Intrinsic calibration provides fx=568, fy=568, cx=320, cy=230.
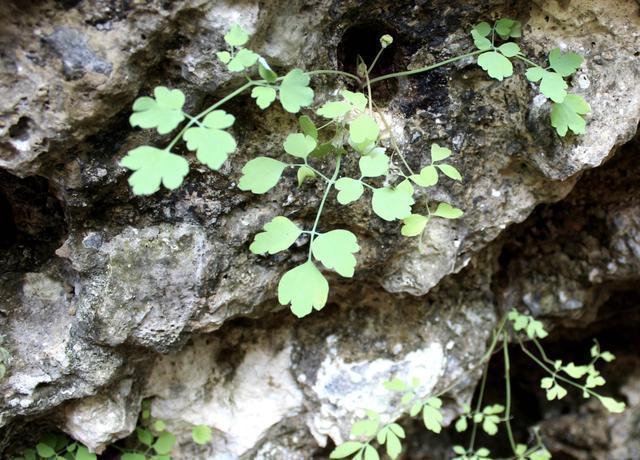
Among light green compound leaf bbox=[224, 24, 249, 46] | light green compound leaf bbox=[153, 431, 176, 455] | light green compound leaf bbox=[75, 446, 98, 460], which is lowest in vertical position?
light green compound leaf bbox=[153, 431, 176, 455]

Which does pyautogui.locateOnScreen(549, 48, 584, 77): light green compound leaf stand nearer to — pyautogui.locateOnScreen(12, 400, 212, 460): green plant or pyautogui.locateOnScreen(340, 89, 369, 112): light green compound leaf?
pyautogui.locateOnScreen(340, 89, 369, 112): light green compound leaf

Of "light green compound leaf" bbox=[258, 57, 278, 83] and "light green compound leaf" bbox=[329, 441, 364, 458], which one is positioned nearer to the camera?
"light green compound leaf" bbox=[258, 57, 278, 83]

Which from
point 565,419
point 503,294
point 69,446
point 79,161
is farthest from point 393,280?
point 565,419

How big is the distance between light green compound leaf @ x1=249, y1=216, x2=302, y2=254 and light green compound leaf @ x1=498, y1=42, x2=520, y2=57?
474mm

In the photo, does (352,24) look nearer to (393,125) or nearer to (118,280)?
(393,125)

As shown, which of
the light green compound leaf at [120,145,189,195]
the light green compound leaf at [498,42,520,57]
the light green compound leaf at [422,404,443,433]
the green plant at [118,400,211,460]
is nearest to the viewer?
the light green compound leaf at [120,145,189,195]

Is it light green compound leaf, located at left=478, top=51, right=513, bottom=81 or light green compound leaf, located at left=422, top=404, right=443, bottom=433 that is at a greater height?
light green compound leaf, located at left=478, top=51, right=513, bottom=81

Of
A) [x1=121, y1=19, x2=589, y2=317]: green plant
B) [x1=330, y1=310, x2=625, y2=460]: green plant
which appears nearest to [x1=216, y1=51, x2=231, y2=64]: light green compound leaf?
[x1=121, y1=19, x2=589, y2=317]: green plant

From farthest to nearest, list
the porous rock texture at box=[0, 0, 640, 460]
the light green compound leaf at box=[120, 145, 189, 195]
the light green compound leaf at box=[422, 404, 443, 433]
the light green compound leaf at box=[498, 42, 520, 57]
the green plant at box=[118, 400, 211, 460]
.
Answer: the green plant at box=[118, 400, 211, 460]
the light green compound leaf at box=[422, 404, 443, 433]
the light green compound leaf at box=[498, 42, 520, 57]
the porous rock texture at box=[0, 0, 640, 460]
the light green compound leaf at box=[120, 145, 189, 195]

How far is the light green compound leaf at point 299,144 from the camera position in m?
0.97

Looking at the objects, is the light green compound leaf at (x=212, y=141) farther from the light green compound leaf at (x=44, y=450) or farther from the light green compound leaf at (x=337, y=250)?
the light green compound leaf at (x=44, y=450)

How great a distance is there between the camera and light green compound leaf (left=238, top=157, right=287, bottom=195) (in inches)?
37.3

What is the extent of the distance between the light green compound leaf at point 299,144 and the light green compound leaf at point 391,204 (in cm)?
13

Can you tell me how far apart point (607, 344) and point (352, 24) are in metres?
1.40
